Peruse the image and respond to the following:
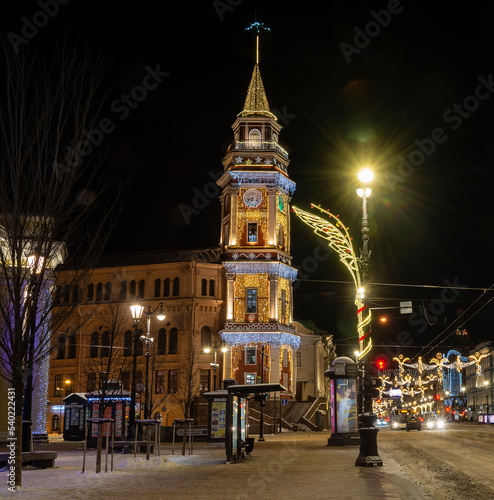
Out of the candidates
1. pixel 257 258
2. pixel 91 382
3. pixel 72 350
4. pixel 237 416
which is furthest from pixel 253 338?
pixel 237 416

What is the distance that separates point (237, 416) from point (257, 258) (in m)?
44.7

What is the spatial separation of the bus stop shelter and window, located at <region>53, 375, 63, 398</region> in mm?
49968

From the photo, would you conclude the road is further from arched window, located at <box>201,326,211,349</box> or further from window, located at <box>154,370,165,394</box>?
window, located at <box>154,370,165,394</box>

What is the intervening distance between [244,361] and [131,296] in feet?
45.7

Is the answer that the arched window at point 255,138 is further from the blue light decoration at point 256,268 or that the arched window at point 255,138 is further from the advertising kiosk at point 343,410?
the advertising kiosk at point 343,410

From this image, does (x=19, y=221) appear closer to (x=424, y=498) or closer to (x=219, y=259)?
(x=424, y=498)

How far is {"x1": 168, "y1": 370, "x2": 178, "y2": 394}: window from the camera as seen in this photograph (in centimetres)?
6644

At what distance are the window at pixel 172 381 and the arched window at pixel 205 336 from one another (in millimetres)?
3882

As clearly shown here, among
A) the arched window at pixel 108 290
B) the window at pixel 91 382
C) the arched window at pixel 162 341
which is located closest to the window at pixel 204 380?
the arched window at pixel 162 341

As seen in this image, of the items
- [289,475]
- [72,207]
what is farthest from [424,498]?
[72,207]

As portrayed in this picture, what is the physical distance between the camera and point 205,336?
67.3 metres

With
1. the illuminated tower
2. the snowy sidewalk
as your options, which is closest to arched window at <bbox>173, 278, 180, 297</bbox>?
the illuminated tower

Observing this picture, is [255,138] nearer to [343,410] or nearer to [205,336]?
[205,336]

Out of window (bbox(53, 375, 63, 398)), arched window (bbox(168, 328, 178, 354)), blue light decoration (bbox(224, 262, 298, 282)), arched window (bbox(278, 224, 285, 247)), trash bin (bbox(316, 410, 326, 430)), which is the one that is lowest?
trash bin (bbox(316, 410, 326, 430))
